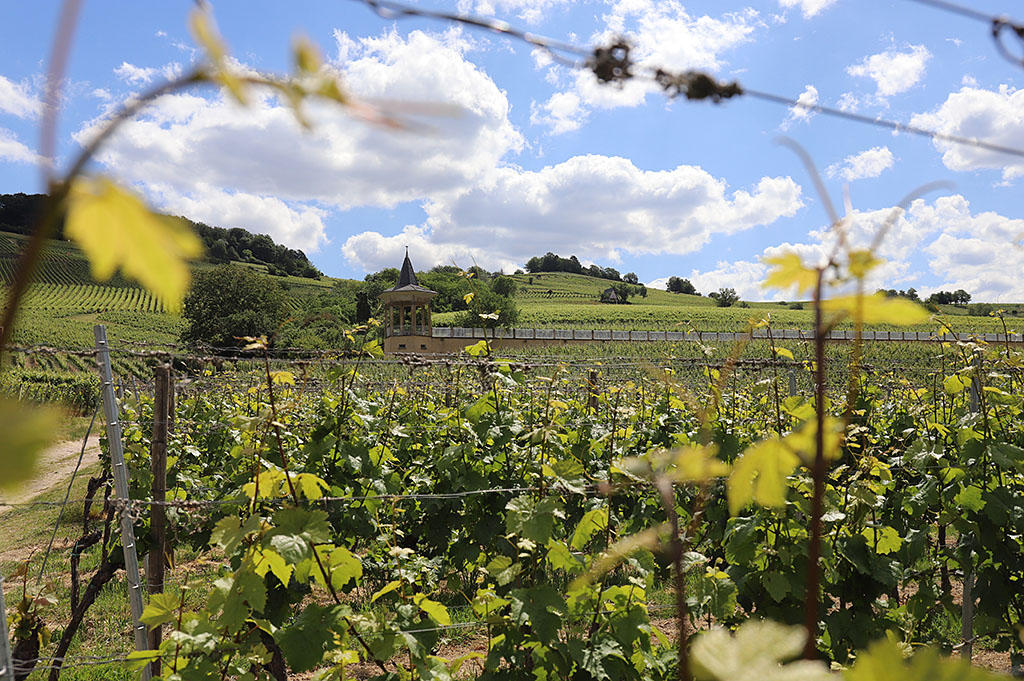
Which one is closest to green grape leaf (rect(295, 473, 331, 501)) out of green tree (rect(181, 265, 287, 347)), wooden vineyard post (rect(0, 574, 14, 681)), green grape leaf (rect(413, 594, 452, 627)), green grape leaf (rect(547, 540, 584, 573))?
green grape leaf (rect(413, 594, 452, 627))

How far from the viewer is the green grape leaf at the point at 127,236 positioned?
0.73 feet

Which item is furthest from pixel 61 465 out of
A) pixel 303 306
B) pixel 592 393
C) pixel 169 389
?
pixel 303 306

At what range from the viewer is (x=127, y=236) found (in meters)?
0.23

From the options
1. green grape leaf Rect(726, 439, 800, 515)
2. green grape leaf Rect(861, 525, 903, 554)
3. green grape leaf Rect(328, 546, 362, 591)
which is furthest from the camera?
green grape leaf Rect(861, 525, 903, 554)

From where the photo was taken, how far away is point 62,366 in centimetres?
3159

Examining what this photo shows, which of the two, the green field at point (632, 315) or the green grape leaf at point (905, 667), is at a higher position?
the green field at point (632, 315)

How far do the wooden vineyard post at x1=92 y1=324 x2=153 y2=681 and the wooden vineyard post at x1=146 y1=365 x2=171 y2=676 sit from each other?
107mm

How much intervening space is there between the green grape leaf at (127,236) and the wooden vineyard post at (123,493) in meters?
3.26

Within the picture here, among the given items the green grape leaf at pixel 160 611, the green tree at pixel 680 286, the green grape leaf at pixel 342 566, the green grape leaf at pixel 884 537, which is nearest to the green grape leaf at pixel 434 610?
the green grape leaf at pixel 342 566

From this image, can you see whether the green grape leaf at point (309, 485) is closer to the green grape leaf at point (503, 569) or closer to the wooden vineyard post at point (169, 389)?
the green grape leaf at point (503, 569)

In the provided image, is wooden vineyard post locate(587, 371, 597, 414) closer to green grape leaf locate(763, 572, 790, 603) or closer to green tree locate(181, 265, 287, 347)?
green grape leaf locate(763, 572, 790, 603)

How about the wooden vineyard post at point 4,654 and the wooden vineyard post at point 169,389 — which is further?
the wooden vineyard post at point 169,389

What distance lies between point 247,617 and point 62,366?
3517 centimetres

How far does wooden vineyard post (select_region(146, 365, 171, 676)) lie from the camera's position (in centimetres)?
334
